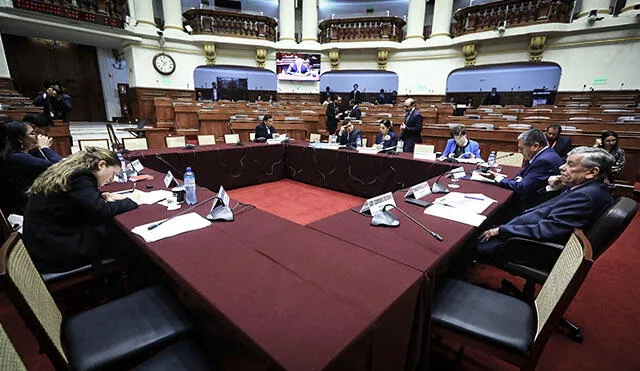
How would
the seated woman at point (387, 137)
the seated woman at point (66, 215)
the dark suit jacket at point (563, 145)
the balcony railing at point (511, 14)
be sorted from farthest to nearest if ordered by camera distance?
the balcony railing at point (511, 14) → the seated woman at point (387, 137) → the dark suit jacket at point (563, 145) → the seated woman at point (66, 215)

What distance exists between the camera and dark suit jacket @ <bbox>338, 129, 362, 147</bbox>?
517 centimetres

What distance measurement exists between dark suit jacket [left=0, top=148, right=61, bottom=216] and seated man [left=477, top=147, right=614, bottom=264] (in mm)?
3581

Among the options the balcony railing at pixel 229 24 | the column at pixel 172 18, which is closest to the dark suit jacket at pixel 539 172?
the balcony railing at pixel 229 24

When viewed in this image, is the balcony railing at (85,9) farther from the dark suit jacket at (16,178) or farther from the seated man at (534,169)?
the seated man at (534,169)

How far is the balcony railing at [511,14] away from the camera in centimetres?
859

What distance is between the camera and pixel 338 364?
A: 2.53ft

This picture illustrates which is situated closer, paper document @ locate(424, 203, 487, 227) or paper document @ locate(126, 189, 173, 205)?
paper document @ locate(424, 203, 487, 227)

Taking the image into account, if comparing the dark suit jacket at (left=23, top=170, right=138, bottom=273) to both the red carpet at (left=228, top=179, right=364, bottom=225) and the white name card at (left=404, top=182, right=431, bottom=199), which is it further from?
the red carpet at (left=228, top=179, right=364, bottom=225)

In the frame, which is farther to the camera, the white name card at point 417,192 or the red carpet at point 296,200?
the red carpet at point 296,200

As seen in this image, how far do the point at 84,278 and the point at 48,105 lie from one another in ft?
21.3

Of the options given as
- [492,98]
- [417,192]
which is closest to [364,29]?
[492,98]

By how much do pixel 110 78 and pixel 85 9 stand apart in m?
4.16

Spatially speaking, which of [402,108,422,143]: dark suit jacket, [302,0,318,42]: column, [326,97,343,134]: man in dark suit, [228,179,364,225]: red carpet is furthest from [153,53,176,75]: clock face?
[402,108,422,143]: dark suit jacket

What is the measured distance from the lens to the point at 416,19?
10781 mm
